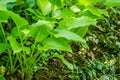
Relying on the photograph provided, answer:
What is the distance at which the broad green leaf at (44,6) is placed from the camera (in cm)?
201

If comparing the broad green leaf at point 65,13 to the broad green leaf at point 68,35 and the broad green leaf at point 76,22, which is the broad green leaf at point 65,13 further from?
the broad green leaf at point 68,35

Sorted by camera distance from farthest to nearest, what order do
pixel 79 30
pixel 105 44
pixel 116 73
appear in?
pixel 105 44, pixel 116 73, pixel 79 30

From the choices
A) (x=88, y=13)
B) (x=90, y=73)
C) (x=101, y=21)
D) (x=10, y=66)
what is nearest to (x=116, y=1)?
(x=88, y=13)

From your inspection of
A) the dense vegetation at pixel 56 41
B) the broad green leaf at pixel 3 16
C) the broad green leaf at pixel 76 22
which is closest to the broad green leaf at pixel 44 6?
the dense vegetation at pixel 56 41

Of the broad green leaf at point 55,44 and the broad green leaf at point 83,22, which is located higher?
the broad green leaf at point 83,22

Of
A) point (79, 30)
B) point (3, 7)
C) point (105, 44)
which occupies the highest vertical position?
point (3, 7)

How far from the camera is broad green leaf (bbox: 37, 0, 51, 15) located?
79.1 inches

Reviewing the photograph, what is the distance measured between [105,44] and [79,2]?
0.93 metres

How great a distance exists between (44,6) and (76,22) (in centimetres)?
34

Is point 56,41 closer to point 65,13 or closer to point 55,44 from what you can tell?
point 55,44

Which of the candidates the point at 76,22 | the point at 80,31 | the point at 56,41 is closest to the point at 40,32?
the point at 56,41

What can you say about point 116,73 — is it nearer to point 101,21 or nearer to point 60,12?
point 101,21

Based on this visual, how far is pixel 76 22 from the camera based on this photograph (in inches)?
70.7

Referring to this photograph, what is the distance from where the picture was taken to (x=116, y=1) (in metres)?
2.02
